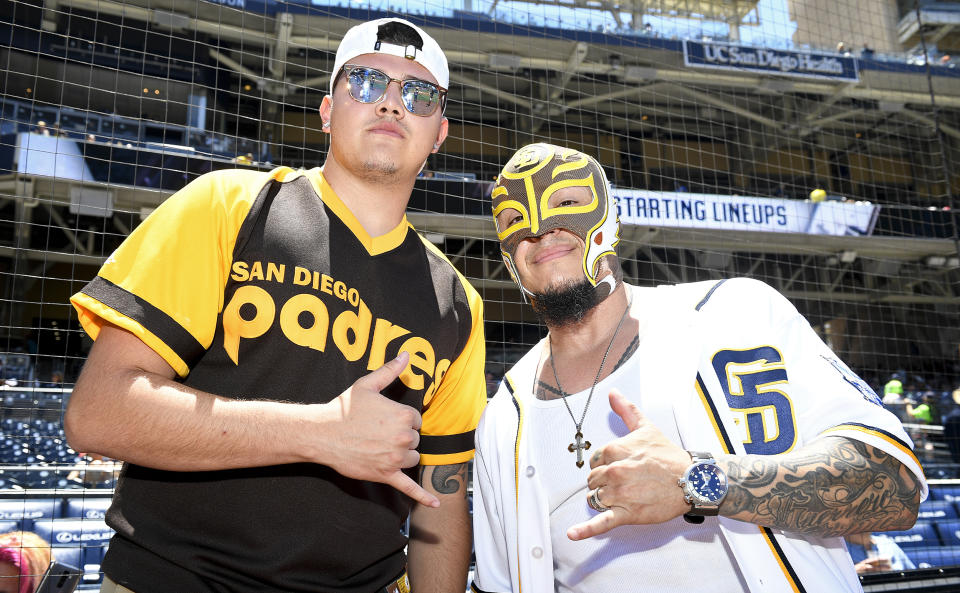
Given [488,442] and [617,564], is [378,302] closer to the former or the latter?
[488,442]

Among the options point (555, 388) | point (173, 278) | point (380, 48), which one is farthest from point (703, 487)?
point (380, 48)

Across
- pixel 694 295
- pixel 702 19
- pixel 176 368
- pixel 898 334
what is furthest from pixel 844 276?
pixel 176 368

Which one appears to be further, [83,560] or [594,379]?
[83,560]

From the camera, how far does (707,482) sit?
4.75 feet

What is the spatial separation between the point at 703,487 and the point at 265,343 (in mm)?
1114

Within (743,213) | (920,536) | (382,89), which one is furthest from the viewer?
(743,213)

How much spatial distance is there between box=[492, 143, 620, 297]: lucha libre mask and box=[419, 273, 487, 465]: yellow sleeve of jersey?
0.93ft

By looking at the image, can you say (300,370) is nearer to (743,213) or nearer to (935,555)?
(935,555)

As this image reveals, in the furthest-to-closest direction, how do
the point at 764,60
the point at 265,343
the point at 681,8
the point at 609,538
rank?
1. the point at 681,8
2. the point at 764,60
3. the point at 609,538
4. the point at 265,343

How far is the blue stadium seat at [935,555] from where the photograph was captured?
5.31 metres

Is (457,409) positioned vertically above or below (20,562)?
above

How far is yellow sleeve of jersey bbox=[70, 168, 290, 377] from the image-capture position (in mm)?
1425

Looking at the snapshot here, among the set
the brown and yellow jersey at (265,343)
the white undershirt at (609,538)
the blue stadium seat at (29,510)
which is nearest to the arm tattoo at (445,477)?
the brown and yellow jersey at (265,343)

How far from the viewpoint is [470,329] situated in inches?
83.9
